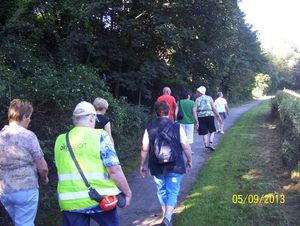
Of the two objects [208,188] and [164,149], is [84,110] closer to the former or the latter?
[164,149]

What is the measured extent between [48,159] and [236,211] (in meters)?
3.40

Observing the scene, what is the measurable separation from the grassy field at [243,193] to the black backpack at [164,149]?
1104mm

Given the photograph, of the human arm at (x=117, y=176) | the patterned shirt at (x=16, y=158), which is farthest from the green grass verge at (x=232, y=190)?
the patterned shirt at (x=16, y=158)

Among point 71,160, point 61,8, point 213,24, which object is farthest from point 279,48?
point 71,160

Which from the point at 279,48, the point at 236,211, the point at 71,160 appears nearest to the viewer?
the point at 71,160

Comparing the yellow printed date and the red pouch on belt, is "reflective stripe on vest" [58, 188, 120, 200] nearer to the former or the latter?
the red pouch on belt

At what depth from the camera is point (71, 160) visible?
7.27 ft

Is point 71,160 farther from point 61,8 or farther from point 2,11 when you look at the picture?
point 2,11

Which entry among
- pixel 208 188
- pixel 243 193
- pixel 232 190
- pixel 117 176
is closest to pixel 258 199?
pixel 243 193

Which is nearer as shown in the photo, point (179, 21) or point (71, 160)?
point (71, 160)

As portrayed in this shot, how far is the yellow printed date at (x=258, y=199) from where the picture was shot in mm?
4114

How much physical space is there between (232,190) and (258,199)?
516 mm

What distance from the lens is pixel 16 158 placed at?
2.57 meters

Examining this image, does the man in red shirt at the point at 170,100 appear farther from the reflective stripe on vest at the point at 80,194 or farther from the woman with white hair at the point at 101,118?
the reflective stripe on vest at the point at 80,194
